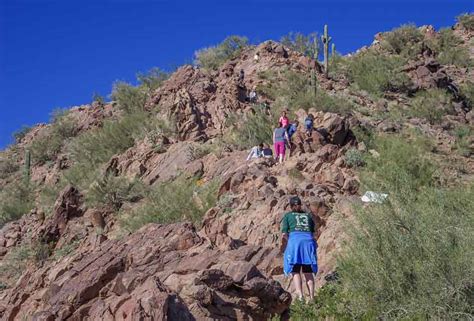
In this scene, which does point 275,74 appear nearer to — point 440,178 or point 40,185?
point 40,185

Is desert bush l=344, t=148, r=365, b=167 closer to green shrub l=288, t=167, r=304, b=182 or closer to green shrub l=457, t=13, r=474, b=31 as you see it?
green shrub l=288, t=167, r=304, b=182

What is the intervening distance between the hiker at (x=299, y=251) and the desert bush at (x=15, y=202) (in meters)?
13.8

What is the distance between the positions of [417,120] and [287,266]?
15794 millimetres

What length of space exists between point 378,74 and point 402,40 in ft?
24.3

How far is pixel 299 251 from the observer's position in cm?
831

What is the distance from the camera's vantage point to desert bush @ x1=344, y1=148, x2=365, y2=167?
1489 cm

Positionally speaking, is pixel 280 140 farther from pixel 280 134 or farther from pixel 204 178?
pixel 204 178

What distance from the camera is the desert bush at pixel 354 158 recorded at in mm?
14891

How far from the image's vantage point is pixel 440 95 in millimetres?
24938

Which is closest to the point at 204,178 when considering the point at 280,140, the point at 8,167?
the point at 280,140

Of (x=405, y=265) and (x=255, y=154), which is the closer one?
(x=405, y=265)

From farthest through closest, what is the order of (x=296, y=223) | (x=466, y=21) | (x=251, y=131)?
1. (x=466, y=21)
2. (x=251, y=131)
3. (x=296, y=223)

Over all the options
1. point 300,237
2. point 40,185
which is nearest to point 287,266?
point 300,237

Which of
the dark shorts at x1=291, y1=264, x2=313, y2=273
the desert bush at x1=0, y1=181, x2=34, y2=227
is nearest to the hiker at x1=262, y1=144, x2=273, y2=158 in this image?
the dark shorts at x1=291, y1=264, x2=313, y2=273
